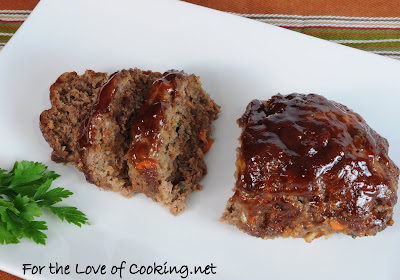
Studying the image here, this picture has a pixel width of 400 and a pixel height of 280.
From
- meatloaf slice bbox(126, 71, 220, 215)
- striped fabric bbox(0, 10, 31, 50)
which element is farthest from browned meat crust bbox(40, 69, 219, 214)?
striped fabric bbox(0, 10, 31, 50)

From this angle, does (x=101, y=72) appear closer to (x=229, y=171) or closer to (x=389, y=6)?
(x=229, y=171)

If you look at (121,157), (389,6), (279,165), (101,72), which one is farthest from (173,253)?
(389,6)

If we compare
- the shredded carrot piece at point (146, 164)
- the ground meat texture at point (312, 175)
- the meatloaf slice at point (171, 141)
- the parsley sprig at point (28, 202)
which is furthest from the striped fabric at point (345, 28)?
the shredded carrot piece at point (146, 164)

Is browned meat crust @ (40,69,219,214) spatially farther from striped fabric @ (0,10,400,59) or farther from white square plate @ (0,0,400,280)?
striped fabric @ (0,10,400,59)

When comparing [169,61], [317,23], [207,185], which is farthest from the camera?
[317,23]

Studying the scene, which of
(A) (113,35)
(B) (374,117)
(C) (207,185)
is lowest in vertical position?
(C) (207,185)

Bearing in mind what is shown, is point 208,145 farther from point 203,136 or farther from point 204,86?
point 204,86
